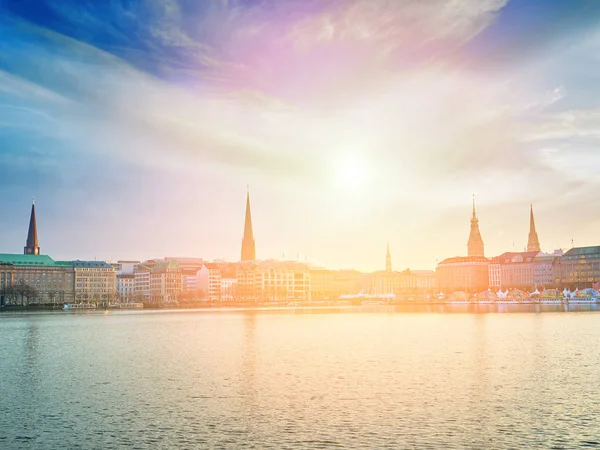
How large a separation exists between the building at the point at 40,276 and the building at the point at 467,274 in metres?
105

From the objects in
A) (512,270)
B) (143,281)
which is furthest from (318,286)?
(512,270)

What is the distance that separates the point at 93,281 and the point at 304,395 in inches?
5796

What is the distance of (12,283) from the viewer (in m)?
144

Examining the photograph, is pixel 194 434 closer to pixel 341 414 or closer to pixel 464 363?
pixel 341 414

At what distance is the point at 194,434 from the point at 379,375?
465 inches

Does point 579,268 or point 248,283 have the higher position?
point 579,268

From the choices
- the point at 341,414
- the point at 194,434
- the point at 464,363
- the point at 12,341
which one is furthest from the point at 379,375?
the point at 12,341

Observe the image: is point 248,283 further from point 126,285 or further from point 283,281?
point 126,285

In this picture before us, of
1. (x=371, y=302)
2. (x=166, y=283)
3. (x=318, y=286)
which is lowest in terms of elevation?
(x=371, y=302)

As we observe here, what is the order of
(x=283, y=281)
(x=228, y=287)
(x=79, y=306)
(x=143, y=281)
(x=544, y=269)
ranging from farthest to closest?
(x=228, y=287), (x=283, y=281), (x=143, y=281), (x=544, y=269), (x=79, y=306)

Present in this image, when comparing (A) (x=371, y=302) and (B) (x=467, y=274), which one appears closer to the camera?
(A) (x=371, y=302)

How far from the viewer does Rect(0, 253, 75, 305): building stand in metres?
144

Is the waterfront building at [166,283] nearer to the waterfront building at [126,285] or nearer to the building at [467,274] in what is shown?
the waterfront building at [126,285]

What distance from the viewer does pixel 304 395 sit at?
23.5m
